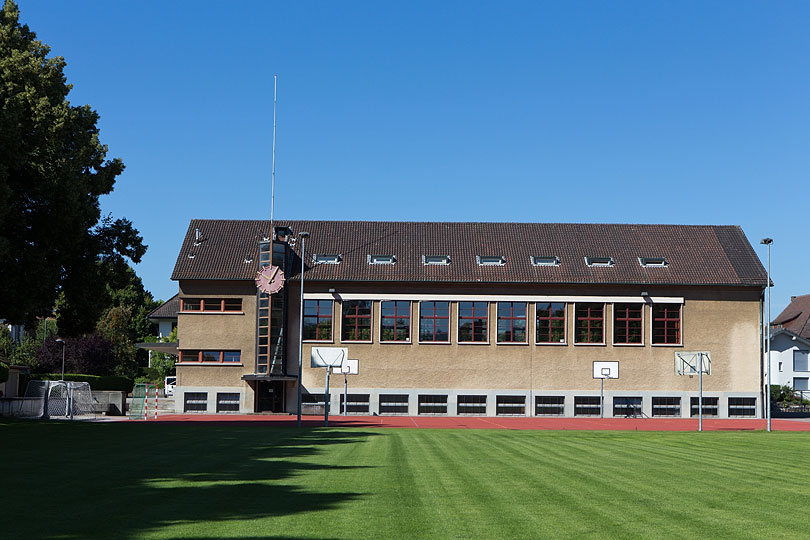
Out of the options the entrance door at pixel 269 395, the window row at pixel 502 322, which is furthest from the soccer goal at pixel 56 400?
the window row at pixel 502 322

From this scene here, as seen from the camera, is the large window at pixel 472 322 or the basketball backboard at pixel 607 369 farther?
the large window at pixel 472 322

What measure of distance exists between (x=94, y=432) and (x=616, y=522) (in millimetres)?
24845

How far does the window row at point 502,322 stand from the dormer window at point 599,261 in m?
2.92

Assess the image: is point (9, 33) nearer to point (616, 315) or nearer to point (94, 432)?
point (94, 432)

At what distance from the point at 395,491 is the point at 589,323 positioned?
44.8m

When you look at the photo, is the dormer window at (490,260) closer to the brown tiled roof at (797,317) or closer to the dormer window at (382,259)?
the dormer window at (382,259)

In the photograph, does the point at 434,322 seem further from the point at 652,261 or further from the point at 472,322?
the point at 652,261

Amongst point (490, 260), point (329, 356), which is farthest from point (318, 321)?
point (490, 260)

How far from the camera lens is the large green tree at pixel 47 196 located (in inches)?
1248

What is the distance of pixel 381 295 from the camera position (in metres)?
57.6

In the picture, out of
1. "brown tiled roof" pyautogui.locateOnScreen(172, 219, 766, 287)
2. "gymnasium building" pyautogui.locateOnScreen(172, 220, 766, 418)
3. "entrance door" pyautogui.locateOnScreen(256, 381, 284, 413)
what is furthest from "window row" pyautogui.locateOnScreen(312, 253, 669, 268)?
"entrance door" pyautogui.locateOnScreen(256, 381, 284, 413)

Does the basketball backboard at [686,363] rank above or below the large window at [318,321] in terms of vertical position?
below

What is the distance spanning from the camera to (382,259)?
2334 inches

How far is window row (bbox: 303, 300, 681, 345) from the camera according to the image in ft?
188
